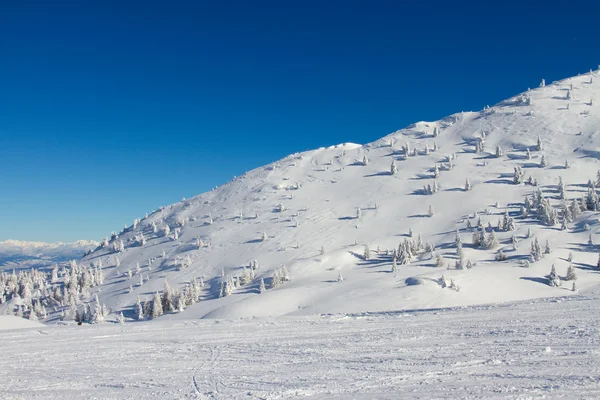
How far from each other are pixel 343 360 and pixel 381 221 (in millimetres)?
107046

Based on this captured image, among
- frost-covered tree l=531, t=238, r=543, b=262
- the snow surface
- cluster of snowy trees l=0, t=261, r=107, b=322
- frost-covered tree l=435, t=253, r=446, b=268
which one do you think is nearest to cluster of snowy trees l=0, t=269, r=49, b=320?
cluster of snowy trees l=0, t=261, r=107, b=322

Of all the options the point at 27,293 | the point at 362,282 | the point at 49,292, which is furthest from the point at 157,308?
the point at 27,293

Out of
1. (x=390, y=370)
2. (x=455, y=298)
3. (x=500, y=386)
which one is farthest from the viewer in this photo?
(x=455, y=298)

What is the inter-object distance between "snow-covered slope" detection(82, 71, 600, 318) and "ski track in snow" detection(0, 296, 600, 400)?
33.0m

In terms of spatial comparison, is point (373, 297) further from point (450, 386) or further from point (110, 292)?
point (110, 292)

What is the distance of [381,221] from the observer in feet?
395

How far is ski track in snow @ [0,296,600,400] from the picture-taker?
11680 millimetres

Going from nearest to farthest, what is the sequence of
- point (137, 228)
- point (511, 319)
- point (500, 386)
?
point (500, 386) < point (511, 319) < point (137, 228)

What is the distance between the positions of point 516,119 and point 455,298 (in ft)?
430

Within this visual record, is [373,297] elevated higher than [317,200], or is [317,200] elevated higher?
[317,200]

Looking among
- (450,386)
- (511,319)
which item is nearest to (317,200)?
(511,319)

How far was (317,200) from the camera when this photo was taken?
142875mm

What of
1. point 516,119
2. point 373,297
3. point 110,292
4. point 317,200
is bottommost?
point 110,292

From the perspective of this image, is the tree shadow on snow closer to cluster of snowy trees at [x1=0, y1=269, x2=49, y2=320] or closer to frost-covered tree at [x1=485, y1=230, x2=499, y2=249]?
frost-covered tree at [x1=485, y1=230, x2=499, y2=249]
